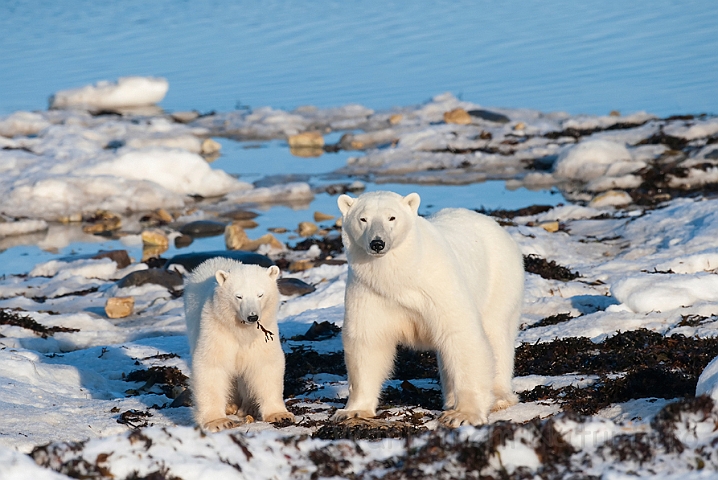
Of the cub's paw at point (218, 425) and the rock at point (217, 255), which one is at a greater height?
the cub's paw at point (218, 425)

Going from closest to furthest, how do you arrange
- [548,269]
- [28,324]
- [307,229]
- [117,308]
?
[28,324] → [548,269] → [117,308] → [307,229]

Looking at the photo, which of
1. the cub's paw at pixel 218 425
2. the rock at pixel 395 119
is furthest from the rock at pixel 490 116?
the cub's paw at pixel 218 425

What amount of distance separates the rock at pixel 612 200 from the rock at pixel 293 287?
19.6ft

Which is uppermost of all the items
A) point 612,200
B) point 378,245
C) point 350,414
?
point 378,245

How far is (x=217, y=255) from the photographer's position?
40.5ft

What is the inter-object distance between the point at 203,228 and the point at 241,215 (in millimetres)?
901

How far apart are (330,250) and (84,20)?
38833 mm

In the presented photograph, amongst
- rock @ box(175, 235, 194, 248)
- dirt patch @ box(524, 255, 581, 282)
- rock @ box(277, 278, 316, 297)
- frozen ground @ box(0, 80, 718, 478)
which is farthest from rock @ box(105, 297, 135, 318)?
dirt patch @ box(524, 255, 581, 282)

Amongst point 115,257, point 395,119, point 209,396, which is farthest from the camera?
point 395,119

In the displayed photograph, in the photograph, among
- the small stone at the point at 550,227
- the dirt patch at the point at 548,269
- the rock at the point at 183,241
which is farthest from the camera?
the rock at the point at 183,241

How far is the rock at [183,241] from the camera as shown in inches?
588

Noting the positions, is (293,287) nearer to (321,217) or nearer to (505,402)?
(321,217)

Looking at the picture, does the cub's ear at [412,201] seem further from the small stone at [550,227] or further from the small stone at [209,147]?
the small stone at [209,147]

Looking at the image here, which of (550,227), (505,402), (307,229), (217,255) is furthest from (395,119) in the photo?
(505,402)
